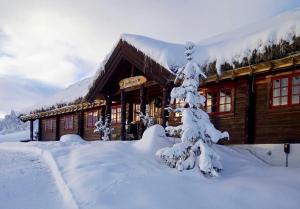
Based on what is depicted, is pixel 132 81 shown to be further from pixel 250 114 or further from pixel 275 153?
pixel 275 153

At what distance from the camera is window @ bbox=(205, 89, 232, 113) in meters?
14.8

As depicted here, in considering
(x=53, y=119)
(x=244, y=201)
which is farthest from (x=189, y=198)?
(x=53, y=119)

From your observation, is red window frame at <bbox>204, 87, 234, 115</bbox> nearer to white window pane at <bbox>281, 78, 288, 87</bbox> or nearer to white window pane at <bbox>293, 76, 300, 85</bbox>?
white window pane at <bbox>281, 78, 288, 87</bbox>

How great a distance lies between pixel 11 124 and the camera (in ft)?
285

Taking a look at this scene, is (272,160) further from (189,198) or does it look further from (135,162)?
(189,198)

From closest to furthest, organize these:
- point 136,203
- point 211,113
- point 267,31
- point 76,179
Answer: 1. point 136,203
2. point 76,179
3. point 267,31
4. point 211,113

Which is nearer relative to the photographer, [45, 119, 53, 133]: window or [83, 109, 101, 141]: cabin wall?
[83, 109, 101, 141]: cabin wall

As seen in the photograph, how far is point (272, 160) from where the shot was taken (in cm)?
1237

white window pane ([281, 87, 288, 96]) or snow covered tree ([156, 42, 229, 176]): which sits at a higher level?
white window pane ([281, 87, 288, 96])

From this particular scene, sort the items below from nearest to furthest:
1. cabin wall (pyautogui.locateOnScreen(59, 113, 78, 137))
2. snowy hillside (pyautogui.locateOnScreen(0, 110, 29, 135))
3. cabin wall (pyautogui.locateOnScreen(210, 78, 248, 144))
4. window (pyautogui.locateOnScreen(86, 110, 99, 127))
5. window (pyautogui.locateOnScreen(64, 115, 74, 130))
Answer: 1. cabin wall (pyautogui.locateOnScreen(210, 78, 248, 144))
2. window (pyautogui.locateOnScreen(86, 110, 99, 127))
3. cabin wall (pyautogui.locateOnScreen(59, 113, 78, 137))
4. window (pyautogui.locateOnScreen(64, 115, 74, 130))
5. snowy hillside (pyautogui.locateOnScreen(0, 110, 29, 135))

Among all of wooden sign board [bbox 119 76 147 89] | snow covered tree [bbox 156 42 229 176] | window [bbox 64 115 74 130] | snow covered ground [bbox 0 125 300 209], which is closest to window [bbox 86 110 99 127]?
window [bbox 64 115 74 130]

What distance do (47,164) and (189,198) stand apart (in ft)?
19.3

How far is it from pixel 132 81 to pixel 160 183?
998 centimetres

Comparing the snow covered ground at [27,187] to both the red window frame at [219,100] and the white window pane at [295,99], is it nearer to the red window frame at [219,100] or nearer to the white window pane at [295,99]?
the red window frame at [219,100]
